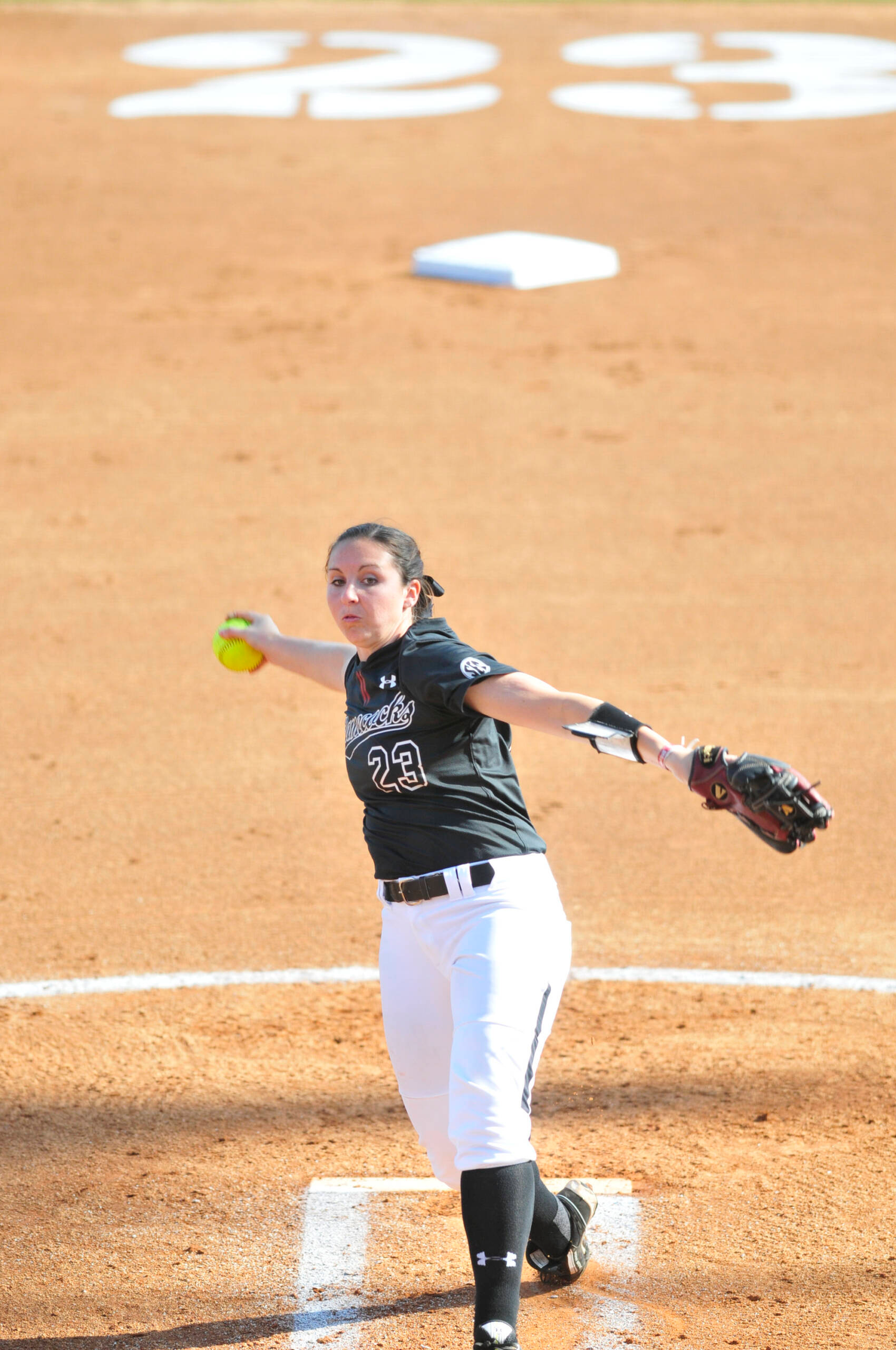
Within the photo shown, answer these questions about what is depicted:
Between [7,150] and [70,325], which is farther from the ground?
[7,150]

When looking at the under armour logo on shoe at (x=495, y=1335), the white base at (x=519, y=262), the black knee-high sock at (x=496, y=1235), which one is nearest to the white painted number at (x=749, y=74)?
the white base at (x=519, y=262)

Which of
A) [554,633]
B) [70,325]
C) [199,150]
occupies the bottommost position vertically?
[554,633]

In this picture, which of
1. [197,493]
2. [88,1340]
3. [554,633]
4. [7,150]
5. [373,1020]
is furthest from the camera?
[7,150]

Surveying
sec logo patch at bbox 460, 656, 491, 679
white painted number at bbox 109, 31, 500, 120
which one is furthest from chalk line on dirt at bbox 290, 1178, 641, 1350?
white painted number at bbox 109, 31, 500, 120

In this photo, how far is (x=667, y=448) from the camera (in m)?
11.1

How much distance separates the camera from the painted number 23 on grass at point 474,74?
1822cm

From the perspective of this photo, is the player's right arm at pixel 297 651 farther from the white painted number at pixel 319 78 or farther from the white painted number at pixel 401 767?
the white painted number at pixel 319 78

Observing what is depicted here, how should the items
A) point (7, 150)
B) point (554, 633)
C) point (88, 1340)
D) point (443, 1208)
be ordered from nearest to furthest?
point (88, 1340) → point (443, 1208) → point (554, 633) → point (7, 150)

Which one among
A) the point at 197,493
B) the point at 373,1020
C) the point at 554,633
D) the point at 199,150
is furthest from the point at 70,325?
the point at 373,1020

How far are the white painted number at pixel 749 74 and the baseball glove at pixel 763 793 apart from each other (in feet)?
55.3

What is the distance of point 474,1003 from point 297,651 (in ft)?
3.64

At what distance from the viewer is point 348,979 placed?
204 inches

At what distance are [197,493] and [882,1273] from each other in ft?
26.1

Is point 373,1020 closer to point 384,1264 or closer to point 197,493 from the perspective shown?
point 384,1264
